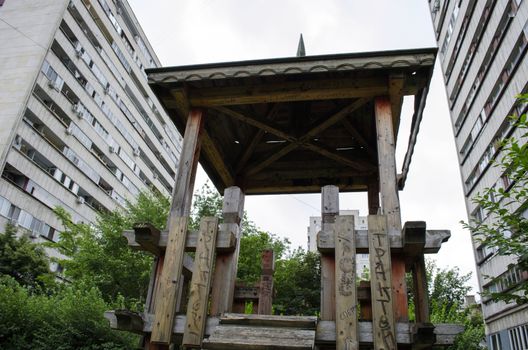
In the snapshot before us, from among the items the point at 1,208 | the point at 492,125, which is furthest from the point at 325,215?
the point at 1,208

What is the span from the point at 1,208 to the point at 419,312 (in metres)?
28.8

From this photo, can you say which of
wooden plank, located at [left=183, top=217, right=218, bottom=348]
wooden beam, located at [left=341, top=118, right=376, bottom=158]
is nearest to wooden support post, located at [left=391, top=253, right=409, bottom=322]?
wooden plank, located at [left=183, top=217, right=218, bottom=348]

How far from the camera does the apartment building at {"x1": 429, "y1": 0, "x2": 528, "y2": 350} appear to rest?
1952cm

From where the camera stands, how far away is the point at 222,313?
4.00 m

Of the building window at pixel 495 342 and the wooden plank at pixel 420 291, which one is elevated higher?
the building window at pixel 495 342

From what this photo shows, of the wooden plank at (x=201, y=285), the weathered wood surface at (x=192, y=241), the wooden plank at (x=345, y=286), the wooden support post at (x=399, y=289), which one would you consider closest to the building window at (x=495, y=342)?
the wooden support post at (x=399, y=289)

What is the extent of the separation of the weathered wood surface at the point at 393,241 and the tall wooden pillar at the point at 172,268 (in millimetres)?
1484

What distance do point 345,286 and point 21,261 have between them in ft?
80.6

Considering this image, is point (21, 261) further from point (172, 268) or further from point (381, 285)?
point (381, 285)

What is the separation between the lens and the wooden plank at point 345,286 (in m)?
3.55

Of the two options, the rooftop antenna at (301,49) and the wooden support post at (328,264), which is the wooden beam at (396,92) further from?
the rooftop antenna at (301,49)

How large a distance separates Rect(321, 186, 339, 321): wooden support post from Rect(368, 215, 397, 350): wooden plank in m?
0.39

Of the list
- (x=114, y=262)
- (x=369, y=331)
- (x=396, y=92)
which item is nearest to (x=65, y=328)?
(x=114, y=262)

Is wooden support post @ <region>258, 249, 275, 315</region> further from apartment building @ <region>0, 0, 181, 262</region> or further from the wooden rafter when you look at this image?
apartment building @ <region>0, 0, 181, 262</region>
